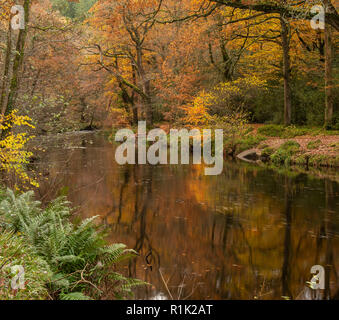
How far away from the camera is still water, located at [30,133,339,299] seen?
5.81 metres

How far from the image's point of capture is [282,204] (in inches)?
422

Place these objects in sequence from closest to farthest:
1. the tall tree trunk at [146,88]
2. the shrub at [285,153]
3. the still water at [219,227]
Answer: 1. the still water at [219,227]
2. the shrub at [285,153]
3. the tall tree trunk at [146,88]

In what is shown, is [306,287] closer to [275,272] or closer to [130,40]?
[275,272]

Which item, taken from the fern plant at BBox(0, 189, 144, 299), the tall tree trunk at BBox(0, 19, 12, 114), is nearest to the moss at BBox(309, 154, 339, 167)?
the tall tree trunk at BBox(0, 19, 12, 114)

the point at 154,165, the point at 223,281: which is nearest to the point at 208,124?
the point at 154,165

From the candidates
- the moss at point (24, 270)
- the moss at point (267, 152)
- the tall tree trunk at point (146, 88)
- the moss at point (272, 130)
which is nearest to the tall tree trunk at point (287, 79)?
the moss at point (272, 130)

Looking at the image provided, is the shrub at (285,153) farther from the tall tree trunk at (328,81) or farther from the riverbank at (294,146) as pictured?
the tall tree trunk at (328,81)

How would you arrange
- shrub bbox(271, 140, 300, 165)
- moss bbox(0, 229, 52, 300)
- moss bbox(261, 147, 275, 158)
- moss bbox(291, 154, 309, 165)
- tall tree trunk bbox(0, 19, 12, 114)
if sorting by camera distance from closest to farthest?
moss bbox(0, 229, 52, 300), tall tree trunk bbox(0, 19, 12, 114), moss bbox(291, 154, 309, 165), shrub bbox(271, 140, 300, 165), moss bbox(261, 147, 275, 158)

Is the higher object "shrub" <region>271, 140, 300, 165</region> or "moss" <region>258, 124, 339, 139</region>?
"moss" <region>258, 124, 339, 139</region>

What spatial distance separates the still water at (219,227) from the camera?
5.81m

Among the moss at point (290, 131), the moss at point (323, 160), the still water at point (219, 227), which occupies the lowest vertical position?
the still water at point (219, 227)

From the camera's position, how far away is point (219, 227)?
864 centimetres

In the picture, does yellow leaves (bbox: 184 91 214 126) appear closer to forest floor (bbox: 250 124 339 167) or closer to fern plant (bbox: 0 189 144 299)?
forest floor (bbox: 250 124 339 167)

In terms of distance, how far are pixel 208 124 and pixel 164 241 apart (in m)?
15.5
